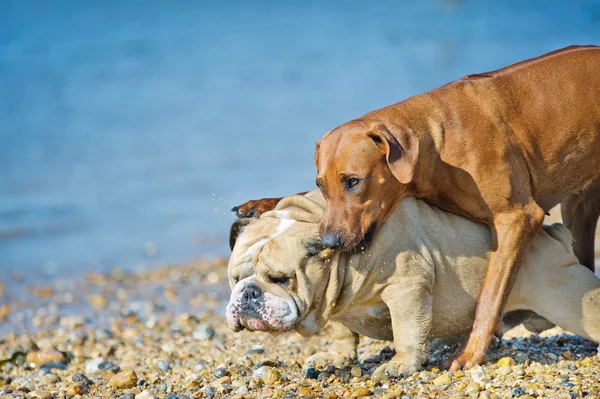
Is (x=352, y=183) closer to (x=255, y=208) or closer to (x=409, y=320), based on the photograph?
(x=255, y=208)

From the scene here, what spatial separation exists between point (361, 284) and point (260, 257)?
26.0 inches

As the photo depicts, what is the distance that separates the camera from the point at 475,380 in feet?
17.7

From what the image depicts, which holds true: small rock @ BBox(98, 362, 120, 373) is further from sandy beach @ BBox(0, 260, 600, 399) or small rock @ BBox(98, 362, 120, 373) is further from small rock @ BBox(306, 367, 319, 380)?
small rock @ BBox(306, 367, 319, 380)

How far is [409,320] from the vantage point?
5.66 m

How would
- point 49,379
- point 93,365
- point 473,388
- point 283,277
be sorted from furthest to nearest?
point 93,365 < point 49,379 < point 283,277 < point 473,388

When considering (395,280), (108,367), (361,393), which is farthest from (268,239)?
(108,367)

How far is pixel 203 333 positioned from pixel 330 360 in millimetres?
2236

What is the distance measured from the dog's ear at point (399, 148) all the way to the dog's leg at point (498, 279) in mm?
728

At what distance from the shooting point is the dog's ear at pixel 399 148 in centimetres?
555

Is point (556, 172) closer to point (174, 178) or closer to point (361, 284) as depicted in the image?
point (361, 284)

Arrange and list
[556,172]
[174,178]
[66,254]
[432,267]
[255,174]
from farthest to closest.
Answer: [174,178] → [255,174] → [66,254] → [556,172] → [432,267]

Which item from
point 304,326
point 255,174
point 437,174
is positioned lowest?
point 304,326

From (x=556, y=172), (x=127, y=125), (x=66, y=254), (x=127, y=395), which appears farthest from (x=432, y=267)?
(x=127, y=125)

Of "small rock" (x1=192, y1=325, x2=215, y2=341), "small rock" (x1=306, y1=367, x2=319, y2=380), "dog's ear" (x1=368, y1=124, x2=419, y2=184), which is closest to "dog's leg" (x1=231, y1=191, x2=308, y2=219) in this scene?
"dog's ear" (x1=368, y1=124, x2=419, y2=184)
